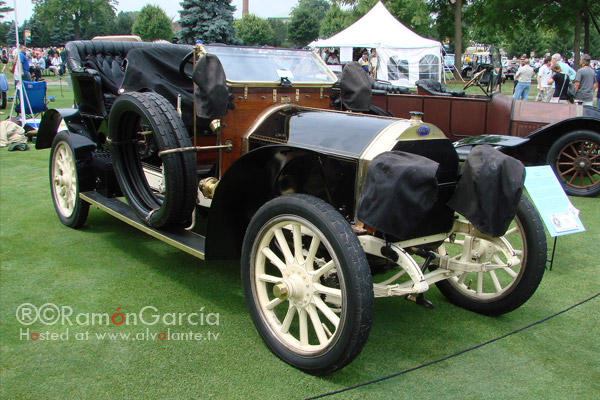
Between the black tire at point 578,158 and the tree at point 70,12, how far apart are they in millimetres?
68484

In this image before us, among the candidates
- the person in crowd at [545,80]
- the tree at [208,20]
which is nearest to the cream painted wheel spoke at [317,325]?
the person in crowd at [545,80]

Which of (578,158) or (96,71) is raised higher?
(96,71)

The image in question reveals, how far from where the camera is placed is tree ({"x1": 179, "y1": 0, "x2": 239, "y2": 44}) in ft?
68.7

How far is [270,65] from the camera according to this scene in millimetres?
4074

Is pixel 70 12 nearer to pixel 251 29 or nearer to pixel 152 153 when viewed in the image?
pixel 251 29

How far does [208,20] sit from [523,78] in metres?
13.0

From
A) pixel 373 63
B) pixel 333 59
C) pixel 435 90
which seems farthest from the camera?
pixel 333 59

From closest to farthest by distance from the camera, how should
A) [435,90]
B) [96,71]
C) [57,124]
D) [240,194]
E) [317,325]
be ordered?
[317,325], [240,194], [96,71], [57,124], [435,90]

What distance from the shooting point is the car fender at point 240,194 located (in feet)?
10.2

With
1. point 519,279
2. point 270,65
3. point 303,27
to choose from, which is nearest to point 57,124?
point 270,65

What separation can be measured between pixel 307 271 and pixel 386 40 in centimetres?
2039

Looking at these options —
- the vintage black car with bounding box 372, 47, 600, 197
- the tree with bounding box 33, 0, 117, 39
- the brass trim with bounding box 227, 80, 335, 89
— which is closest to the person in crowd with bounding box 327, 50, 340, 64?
the vintage black car with bounding box 372, 47, 600, 197

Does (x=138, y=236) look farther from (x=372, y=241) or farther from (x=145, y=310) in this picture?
(x=372, y=241)

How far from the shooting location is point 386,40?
70.7ft
